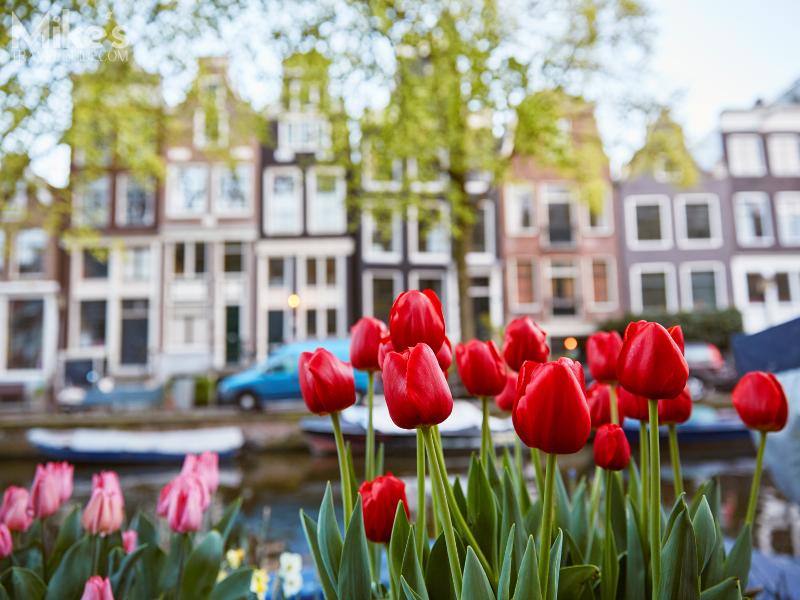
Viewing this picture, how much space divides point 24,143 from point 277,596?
694 centimetres

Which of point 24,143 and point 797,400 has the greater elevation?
point 24,143

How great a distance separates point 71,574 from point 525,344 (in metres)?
0.74

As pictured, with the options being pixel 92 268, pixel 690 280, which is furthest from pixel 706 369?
pixel 92 268

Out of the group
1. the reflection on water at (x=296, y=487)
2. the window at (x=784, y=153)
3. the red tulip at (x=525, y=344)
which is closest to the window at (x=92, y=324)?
the reflection on water at (x=296, y=487)

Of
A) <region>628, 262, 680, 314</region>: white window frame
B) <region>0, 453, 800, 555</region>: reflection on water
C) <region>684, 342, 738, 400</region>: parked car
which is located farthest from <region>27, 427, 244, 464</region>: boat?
<region>628, 262, 680, 314</region>: white window frame

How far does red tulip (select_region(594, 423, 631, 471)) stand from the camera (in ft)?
2.60

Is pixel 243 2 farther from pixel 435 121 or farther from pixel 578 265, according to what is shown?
pixel 578 265

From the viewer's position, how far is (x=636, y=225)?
61.4 ft

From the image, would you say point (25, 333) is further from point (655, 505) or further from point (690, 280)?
point (655, 505)

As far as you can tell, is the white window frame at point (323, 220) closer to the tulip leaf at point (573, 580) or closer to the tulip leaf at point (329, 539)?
the tulip leaf at point (329, 539)

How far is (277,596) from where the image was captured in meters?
1.06

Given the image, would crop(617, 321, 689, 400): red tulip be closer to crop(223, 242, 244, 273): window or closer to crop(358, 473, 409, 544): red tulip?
crop(358, 473, 409, 544): red tulip

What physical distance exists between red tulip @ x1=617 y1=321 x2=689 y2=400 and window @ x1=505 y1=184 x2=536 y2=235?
1841 cm

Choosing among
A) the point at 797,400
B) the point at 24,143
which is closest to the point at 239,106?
the point at 24,143
